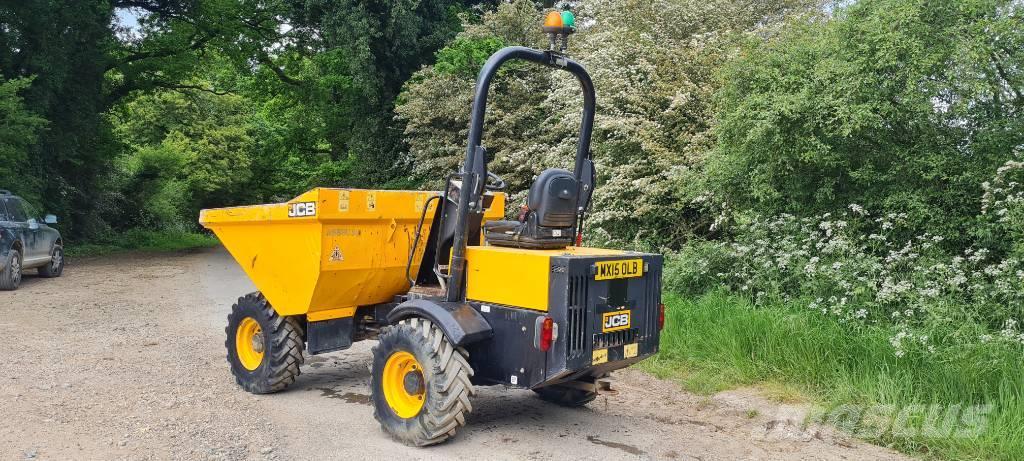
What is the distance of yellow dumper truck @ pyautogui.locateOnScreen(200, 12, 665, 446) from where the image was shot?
562 centimetres

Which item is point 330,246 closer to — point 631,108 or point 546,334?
point 546,334

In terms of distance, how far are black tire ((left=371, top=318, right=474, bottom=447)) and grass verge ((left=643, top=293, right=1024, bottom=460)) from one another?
2.86 meters

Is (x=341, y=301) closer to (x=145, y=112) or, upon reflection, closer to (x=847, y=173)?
(x=847, y=173)

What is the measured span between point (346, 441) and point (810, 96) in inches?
234

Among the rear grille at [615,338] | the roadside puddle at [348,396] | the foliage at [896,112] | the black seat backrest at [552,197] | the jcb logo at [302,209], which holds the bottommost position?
the roadside puddle at [348,396]

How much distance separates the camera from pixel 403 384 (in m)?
6.11

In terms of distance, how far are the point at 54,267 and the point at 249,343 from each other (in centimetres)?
1096

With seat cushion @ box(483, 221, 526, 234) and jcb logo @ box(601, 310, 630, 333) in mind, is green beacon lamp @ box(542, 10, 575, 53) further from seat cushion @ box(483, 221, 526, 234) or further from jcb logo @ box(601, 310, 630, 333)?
jcb logo @ box(601, 310, 630, 333)

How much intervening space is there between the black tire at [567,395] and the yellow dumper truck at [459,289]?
0.01 meters

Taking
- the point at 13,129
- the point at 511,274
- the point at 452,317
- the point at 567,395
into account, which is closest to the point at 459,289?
the point at 452,317

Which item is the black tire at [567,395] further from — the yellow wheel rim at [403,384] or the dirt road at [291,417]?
the yellow wheel rim at [403,384]

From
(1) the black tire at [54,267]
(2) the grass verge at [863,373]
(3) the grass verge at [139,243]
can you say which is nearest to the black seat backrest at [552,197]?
(2) the grass verge at [863,373]

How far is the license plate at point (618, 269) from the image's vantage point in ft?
18.6

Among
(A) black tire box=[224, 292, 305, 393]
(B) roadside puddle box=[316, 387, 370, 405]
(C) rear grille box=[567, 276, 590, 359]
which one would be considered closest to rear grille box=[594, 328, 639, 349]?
(C) rear grille box=[567, 276, 590, 359]
